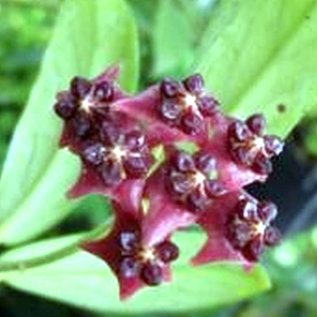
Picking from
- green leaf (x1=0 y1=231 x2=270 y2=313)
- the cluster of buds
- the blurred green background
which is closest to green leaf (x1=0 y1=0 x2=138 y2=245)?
green leaf (x1=0 y1=231 x2=270 y2=313)

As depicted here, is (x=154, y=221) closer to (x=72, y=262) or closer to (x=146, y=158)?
(x=146, y=158)

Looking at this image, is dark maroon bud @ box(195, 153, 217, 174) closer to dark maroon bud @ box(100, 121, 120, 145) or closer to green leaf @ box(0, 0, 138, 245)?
dark maroon bud @ box(100, 121, 120, 145)

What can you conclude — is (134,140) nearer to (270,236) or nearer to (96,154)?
(96,154)

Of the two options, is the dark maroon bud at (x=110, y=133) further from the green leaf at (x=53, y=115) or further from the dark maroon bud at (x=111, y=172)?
the green leaf at (x=53, y=115)

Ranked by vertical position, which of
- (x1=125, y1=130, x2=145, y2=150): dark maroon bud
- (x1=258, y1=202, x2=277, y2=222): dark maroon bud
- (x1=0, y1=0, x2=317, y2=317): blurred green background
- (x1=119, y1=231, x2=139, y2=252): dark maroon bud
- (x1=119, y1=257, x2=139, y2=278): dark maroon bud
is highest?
(x1=258, y1=202, x2=277, y2=222): dark maroon bud

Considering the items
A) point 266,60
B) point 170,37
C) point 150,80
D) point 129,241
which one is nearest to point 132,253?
point 129,241

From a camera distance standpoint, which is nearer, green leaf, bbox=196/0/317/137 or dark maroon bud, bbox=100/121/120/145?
dark maroon bud, bbox=100/121/120/145

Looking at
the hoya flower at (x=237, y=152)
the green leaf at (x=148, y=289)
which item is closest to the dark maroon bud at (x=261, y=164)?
the hoya flower at (x=237, y=152)

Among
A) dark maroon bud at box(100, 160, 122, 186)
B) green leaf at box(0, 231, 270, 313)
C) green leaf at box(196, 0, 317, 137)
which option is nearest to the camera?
dark maroon bud at box(100, 160, 122, 186)

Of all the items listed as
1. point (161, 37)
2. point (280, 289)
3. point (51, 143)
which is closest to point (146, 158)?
point (51, 143)
